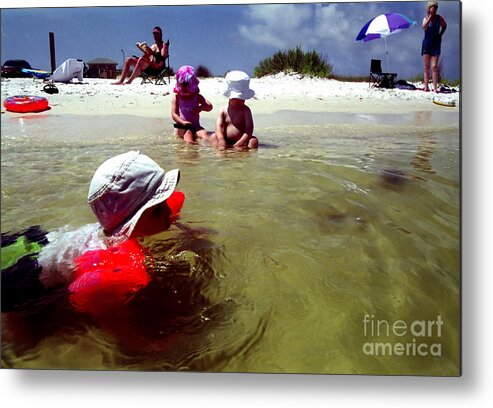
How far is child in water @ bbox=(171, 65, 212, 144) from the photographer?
269 centimetres

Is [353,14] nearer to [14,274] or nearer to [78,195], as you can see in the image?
[78,195]

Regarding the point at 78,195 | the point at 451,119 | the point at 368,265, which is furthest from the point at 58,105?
the point at 451,119

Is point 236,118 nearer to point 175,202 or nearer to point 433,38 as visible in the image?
point 175,202

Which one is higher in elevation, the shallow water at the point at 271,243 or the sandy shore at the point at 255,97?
the sandy shore at the point at 255,97

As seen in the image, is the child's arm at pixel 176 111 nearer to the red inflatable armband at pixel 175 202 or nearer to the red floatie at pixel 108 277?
the red inflatable armband at pixel 175 202

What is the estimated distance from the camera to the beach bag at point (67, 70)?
8.89 feet

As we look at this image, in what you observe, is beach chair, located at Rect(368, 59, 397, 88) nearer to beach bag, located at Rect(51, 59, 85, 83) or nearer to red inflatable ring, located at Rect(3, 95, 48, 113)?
beach bag, located at Rect(51, 59, 85, 83)

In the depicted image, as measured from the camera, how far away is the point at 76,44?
2660 mm

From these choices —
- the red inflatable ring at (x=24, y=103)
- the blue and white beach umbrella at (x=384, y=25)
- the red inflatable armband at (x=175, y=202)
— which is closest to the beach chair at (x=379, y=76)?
the blue and white beach umbrella at (x=384, y=25)

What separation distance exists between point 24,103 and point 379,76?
1.95 meters

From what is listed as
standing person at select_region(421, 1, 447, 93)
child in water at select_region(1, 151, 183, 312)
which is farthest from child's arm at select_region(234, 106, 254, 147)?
standing person at select_region(421, 1, 447, 93)

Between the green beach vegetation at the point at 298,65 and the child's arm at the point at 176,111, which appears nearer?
the green beach vegetation at the point at 298,65

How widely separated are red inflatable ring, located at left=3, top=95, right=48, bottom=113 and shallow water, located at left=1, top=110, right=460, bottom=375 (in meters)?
0.05

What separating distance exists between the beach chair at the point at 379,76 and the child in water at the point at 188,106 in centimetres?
95
